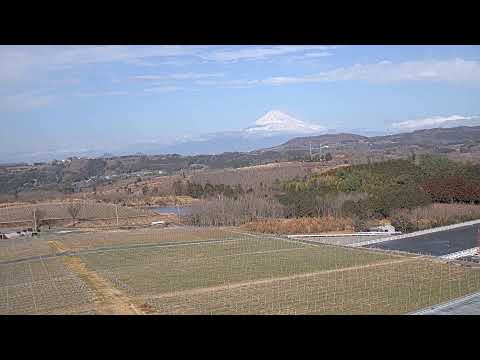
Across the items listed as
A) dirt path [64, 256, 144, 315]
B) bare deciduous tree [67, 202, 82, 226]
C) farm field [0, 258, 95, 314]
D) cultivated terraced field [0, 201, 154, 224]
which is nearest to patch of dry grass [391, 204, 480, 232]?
dirt path [64, 256, 144, 315]

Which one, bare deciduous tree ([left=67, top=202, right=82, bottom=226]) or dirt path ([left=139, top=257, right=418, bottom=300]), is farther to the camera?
bare deciduous tree ([left=67, top=202, right=82, bottom=226])

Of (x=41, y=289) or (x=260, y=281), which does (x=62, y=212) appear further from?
(x=260, y=281)

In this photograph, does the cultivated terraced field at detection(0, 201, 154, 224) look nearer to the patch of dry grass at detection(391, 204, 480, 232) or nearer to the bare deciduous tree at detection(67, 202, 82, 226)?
the bare deciduous tree at detection(67, 202, 82, 226)

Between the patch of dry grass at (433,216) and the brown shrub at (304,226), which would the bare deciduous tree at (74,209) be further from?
the patch of dry grass at (433,216)

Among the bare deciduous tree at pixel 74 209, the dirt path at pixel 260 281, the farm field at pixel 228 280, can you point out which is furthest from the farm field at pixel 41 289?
the bare deciduous tree at pixel 74 209
